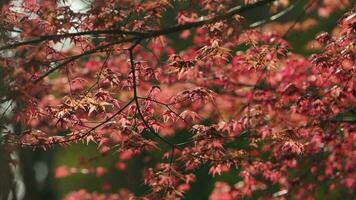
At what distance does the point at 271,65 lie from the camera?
511cm

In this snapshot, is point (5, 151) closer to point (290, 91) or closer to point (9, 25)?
point (9, 25)

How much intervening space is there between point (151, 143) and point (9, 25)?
56.7 inches

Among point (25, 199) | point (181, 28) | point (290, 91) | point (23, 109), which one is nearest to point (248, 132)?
point (290, 91)

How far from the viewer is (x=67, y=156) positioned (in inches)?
869

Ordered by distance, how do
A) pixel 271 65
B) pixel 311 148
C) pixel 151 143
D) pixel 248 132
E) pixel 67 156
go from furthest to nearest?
1. pixel 67 156
2. pixel 311 148
3. pixel 248 132
4. pixel 271 65
5. pixel 151 143

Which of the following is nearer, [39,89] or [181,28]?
[39,89]

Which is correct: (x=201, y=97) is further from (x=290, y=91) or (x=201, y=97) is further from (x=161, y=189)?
(x=290, y=91)

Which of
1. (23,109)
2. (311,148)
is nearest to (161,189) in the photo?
(23,109)

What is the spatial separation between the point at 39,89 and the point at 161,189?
4.75 ft

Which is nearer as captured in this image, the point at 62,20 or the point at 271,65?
the point at 62,20

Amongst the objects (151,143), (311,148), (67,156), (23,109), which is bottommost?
(67,156)

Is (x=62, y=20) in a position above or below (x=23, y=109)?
above

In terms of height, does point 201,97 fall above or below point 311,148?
above

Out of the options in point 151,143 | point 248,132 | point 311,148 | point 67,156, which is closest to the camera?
point 151,143
